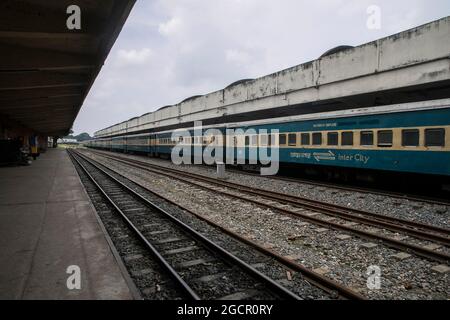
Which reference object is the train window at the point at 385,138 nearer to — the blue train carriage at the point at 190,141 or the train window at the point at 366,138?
the train window at the point at 366,138

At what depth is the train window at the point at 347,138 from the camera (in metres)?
13.1

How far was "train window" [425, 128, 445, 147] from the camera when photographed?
10086 mm

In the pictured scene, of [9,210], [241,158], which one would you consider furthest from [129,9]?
[241,158]

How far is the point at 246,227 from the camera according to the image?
Result: 7.77 meters

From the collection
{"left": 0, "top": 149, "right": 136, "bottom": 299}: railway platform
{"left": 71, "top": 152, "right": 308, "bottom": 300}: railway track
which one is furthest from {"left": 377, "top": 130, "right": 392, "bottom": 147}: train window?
{"left": 0, "top": 149, "right": 136, "bottom": 299}: railway platform

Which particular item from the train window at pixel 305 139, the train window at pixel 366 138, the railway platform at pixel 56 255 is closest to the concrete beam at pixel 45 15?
the railway platform at pixel 56 255

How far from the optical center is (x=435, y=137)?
10273 mm

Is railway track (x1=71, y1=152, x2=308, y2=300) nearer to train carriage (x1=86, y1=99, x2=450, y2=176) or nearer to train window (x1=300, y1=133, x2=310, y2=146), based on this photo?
train carriage (x1=86, y1=99, x2=450, y2=176)

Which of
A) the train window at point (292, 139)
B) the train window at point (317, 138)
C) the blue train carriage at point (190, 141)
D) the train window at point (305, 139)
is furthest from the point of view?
the blue train carriage at point (190, 141)

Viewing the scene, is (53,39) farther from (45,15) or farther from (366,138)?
(366,138)

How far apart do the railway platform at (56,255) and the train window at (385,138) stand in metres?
10.5

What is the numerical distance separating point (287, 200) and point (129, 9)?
7.41 m

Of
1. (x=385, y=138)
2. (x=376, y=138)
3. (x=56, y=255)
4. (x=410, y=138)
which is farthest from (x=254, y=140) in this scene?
(x=56, y=255)

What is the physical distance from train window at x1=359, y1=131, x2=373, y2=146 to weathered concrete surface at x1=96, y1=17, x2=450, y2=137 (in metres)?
3.11
